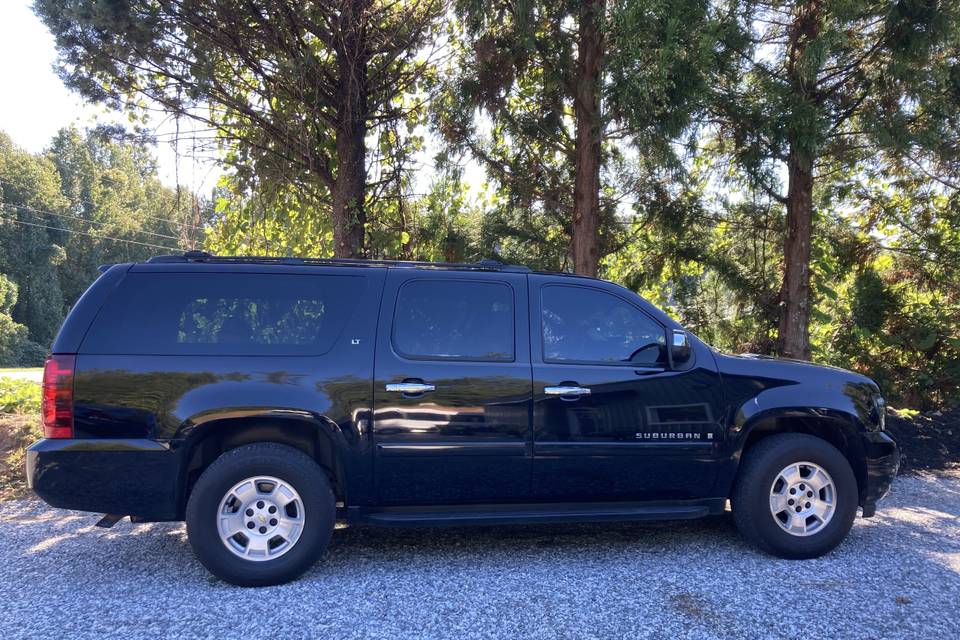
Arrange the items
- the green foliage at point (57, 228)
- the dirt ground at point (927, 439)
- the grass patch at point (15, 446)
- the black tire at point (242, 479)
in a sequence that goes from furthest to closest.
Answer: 1. the green foliage at point (57, 228)
2. the dirt ground at point (927, 439)
3. the grass patch at point (15, 446)
4. the black tire at point (242, 479)

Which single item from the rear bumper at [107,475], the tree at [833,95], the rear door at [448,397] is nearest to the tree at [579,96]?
the tree at [833,95]

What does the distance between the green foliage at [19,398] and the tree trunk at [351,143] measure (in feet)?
13.5

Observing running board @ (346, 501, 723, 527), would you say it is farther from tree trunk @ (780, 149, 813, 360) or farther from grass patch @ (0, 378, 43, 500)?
tree trunk @ (780, 149, 813, 360)

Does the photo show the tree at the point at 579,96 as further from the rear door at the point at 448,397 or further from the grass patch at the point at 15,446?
the grass patch at the point at 15,446

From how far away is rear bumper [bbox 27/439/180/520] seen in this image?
4.26 m

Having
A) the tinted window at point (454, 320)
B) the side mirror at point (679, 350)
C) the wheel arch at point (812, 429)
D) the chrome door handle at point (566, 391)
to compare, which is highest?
the tinted window at point (454, 320)

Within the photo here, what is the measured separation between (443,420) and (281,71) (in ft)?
19.0

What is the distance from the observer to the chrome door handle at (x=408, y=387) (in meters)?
4.59

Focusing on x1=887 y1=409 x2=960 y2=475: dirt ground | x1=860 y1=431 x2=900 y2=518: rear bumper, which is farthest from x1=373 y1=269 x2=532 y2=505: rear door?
x1=887 y1=409 x2=960 y2=475: dirt ground

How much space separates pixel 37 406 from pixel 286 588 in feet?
20.4

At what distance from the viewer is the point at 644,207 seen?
9.12 m

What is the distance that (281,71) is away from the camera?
8.69 m

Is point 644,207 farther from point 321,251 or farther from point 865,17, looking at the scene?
point 321,251

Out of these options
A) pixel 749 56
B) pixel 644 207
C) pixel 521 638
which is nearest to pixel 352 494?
pixel 521 638
